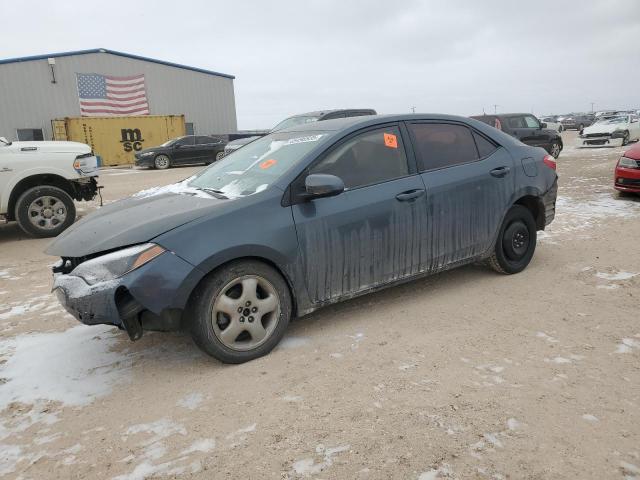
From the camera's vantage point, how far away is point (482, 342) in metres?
3.27

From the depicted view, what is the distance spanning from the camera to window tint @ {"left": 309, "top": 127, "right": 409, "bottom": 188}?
3.52 meters

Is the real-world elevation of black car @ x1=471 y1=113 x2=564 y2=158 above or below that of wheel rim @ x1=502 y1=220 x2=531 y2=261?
above

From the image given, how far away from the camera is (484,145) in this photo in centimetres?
436

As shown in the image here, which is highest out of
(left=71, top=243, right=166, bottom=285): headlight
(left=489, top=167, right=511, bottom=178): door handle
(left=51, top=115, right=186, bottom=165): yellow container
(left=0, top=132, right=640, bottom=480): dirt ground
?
(left=51, top=115, right=186, bottom=165): yellow container

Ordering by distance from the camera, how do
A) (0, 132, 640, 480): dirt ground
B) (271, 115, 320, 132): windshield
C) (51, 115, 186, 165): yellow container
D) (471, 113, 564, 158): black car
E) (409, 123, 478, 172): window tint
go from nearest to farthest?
(0, 132, 640, 480): dirt ground, (409, 123, 478, 172): window tint, (271, 115, 320, 132): windshield, (471, 113, 564, 158): black car, (51, 115, 186, 165): yellow container

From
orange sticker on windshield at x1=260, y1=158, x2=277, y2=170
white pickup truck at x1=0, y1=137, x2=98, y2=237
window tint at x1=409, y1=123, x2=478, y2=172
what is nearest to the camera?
orange sticker on windshield at x1=260, y1=158, x2=277, y2=170

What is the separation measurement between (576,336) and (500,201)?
142 centimetres

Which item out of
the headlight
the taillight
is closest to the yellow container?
the headlight

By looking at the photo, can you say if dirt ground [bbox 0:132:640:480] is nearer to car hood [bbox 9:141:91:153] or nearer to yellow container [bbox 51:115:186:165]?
car hood [bbox 9:141:91:153]

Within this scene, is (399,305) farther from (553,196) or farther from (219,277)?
(553,196)

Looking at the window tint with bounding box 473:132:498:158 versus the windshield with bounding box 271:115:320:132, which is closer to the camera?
the window tint with bounding box 473:132:498:158

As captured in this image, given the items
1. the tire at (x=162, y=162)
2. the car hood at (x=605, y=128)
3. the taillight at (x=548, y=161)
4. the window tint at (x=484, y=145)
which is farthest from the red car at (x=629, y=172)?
the tire at (x=162, y=162)

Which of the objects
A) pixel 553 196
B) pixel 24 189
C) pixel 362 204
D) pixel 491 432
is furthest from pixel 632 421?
pixel 24 189

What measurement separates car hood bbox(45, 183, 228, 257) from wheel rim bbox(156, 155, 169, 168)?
57.1 ft
